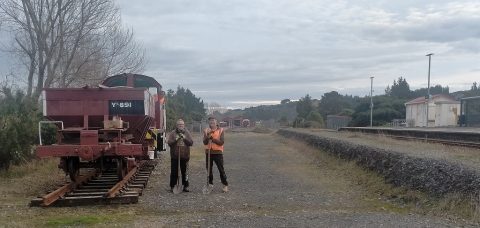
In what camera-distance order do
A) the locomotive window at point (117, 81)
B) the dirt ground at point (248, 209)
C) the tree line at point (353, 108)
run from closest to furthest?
1. the dirt ground at point (248, 209)
2. the locomotive window at point (117, 81)
3. the tree line at point (353, 108)

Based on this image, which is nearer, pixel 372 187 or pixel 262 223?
pixel 262 223

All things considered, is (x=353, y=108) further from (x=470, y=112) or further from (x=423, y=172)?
(x=423, y=172)

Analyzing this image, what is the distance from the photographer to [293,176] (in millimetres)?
15172

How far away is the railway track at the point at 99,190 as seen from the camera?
9.80 meters

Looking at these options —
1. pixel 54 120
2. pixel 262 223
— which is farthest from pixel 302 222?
pixel 54 120

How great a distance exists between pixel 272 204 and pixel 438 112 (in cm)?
4990

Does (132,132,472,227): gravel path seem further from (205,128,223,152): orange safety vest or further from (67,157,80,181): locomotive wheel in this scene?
(67,157,80,181): locomotive wheel

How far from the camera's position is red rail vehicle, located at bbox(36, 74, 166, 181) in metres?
11.2

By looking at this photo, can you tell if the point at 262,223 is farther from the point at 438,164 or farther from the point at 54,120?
the point at 54,120

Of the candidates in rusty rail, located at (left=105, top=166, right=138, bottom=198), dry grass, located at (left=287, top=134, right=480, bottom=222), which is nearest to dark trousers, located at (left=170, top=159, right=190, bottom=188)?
rusty rail, located at (left=105, top=166, right=138, bottom=198)

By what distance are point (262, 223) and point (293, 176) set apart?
23.5ft

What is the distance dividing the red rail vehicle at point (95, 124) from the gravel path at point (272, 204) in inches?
47.8

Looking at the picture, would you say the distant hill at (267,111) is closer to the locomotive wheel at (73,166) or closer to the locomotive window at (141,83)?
the locomotive window at (141,83)

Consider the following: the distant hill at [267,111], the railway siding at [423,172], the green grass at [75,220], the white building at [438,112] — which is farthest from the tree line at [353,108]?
the green grass at [75,220]
